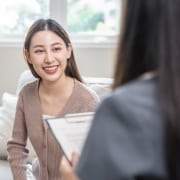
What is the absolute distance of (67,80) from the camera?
179cm

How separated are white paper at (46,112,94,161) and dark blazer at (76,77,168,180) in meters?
0.35

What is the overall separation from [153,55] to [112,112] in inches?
4.5

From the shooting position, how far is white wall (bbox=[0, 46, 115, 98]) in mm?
2996

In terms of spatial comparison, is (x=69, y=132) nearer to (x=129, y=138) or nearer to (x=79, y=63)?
(x=129, y=138)

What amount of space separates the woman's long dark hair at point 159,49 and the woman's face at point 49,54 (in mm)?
1095

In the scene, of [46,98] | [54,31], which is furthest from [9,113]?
[54,31]

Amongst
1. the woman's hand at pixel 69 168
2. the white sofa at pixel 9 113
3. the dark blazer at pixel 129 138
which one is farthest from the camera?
the white sofa at pixel 9 113

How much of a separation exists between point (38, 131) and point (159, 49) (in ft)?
3.92

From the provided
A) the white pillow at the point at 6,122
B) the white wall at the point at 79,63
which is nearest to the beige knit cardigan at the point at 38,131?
the white pillow at the point at 6,122

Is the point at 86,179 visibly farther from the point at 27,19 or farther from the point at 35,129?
the point at 27,19

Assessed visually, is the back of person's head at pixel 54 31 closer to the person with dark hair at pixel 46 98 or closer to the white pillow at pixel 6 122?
the person with dark hair at pixel 46 98

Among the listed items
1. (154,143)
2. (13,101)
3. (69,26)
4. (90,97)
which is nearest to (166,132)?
(154,143)

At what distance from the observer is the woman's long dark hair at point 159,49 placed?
1.94 ft

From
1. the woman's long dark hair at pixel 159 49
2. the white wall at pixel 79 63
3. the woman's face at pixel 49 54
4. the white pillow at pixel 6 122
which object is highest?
the woman's long dark hair at pixel 159 49
